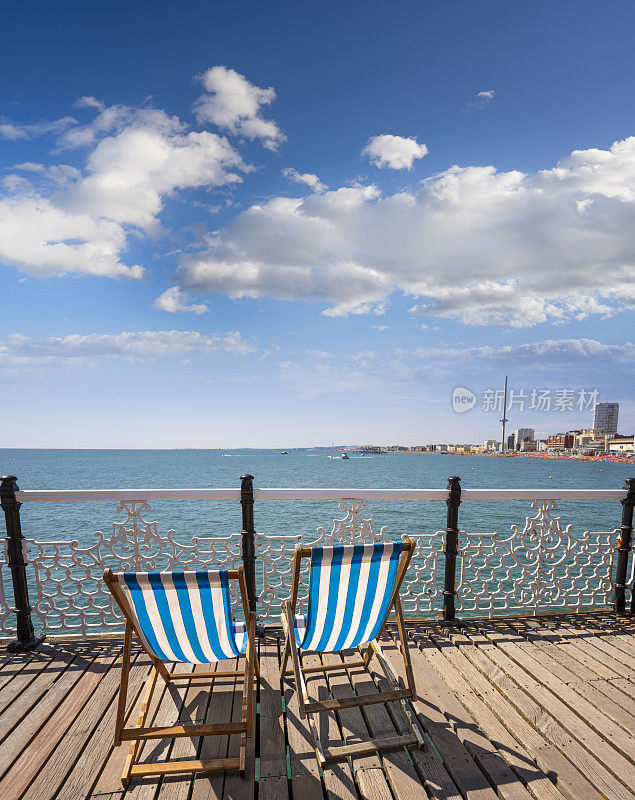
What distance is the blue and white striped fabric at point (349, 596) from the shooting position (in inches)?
92.1

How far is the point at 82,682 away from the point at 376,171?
24.8 ft

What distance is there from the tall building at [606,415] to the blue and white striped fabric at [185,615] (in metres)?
41.0

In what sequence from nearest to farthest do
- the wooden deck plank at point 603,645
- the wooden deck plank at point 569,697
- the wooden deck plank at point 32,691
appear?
the wooden deck plank at point 569,697 < the wooden deck plank at point 32,691 < the wooden deck plank at point 603,645

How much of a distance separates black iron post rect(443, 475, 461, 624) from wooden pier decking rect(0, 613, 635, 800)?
28cm

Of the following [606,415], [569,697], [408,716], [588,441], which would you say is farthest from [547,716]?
[588,441]

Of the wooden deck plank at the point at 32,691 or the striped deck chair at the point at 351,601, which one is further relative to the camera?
the wooden deck plank at the point at 32,691

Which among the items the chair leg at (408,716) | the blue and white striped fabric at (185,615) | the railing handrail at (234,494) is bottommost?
the chair leg at (408,716)

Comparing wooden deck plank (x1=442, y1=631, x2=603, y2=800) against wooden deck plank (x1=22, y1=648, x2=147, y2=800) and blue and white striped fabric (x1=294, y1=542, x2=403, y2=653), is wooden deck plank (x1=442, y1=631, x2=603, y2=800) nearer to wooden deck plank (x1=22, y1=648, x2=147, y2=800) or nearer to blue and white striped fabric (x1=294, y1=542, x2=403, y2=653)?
blue and white striped fabric (x1=294, y1=542, x2=403, y2=653)

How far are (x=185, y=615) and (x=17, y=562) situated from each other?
201cm

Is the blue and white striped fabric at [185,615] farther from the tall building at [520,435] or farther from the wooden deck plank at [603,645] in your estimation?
the tall building at [520,435]

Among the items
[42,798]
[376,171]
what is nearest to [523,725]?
[42,798]

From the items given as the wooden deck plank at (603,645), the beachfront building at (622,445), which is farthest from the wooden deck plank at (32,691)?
the beachfront building at (622,445)

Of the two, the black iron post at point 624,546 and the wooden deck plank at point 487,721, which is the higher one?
the black iron post at point 624,546

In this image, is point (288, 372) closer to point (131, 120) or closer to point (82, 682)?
point (131, 120)
